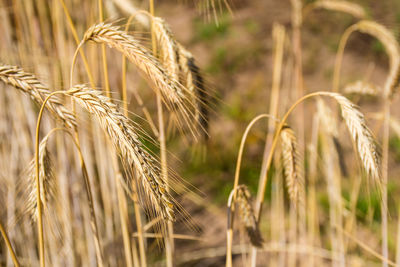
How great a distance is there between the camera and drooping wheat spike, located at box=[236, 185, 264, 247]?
87 cm

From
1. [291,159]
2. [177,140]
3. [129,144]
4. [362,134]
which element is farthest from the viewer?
[177,140]

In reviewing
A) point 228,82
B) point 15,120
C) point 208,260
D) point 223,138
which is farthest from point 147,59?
point 228,82

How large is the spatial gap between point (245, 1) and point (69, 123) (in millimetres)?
5005

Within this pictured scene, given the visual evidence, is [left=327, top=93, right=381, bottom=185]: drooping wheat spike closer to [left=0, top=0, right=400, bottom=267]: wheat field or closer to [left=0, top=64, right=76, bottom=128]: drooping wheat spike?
[left=0, top=0, right=400, bottom=267]: wheat field

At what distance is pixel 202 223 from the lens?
2.73m

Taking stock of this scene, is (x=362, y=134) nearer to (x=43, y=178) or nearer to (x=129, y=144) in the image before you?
(x=129, y=144)

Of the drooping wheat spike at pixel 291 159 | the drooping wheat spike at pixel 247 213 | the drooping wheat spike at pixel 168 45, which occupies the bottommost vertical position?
the drooping wheat spike at pixel 247 213

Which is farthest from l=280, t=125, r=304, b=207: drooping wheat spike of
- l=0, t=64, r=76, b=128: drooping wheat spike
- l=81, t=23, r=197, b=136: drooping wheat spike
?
l=0, t=64, r=76, b=128: drooping wheat spike

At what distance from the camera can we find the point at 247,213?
88 cm

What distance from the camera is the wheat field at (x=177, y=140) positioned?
0.69 meters

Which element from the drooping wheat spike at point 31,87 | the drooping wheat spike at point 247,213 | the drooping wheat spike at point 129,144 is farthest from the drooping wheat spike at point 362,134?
the drooping wheat spike at point 31,87

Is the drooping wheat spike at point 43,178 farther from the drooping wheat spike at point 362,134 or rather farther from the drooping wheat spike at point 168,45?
the drooping wheat spike at point 362,134

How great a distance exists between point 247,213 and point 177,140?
8.24 feet

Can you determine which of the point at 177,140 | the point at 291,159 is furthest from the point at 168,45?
the point at 177,140
